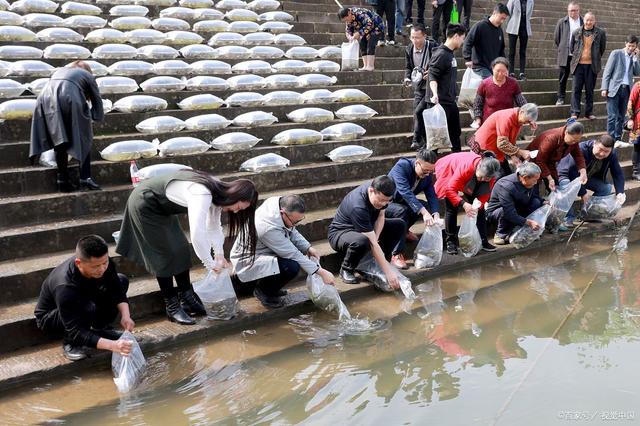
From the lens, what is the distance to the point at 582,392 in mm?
3932

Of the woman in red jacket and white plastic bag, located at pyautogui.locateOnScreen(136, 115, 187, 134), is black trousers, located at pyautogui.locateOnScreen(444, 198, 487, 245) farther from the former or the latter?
white plastic bag, located at pyautogui.locateOnScreen(136, 115, 187, 134)

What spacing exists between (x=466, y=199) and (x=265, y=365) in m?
2.97

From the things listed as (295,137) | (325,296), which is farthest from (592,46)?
(325,296)

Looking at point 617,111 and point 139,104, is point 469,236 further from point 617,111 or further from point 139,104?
point 617,111

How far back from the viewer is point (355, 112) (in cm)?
799

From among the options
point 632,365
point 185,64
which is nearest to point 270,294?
point 632,365

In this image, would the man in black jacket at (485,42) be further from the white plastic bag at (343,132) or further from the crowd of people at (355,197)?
the white plastic bag at (343,132)

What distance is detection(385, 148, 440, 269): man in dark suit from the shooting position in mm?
5852

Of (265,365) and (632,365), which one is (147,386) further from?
(632,365)

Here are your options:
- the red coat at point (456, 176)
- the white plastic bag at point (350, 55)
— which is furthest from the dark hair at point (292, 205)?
the white plastic bag at point (350, 55)

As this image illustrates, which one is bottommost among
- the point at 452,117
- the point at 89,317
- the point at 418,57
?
the point at 89,317

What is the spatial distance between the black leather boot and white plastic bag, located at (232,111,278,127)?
2.87 metres

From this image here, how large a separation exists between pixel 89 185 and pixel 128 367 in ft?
7.12

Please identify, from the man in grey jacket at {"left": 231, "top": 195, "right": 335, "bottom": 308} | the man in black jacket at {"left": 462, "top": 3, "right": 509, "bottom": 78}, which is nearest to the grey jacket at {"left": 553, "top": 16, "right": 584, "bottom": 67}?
the man in black jacket at {"left": 462, "top": 3, "right": 509, "bottom": 78}
